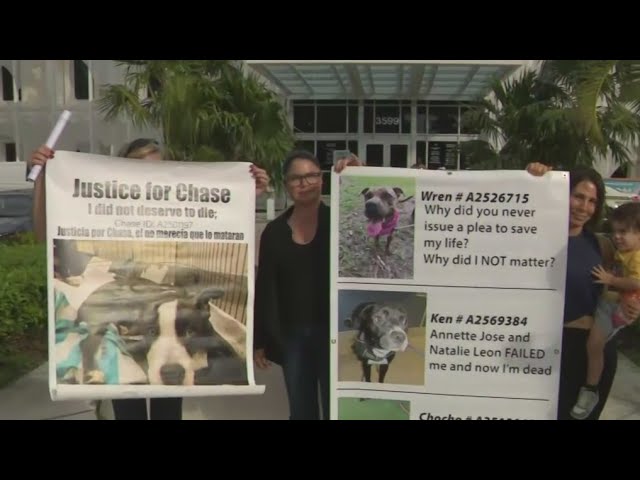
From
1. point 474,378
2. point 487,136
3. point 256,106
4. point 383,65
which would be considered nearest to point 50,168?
point 474,378

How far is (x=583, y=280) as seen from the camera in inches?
147

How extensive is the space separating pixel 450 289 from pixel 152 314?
1798 mm

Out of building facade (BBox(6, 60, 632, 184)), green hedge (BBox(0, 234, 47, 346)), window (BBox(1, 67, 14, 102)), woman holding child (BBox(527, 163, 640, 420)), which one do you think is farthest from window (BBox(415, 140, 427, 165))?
woman holding child (BBox(527, 163, 640, 420))

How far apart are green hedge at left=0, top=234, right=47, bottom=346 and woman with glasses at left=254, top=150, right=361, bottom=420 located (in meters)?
2.41

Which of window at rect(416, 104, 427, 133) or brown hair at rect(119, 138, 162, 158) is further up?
window at rect(416, 104, 427, 133)

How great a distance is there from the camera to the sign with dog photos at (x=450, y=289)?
147 inches

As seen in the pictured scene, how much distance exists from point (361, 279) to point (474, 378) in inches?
35.9

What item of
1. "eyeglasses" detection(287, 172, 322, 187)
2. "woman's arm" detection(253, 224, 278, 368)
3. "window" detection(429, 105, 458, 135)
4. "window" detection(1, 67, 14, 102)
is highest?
"window" detection(1, 67, 14, 102)

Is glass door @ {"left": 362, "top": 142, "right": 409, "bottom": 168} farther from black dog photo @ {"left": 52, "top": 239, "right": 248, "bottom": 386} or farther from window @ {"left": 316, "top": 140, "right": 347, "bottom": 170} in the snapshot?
black dog photo @ {"left": 52, "top": 239, "right": 248, "bottom": 386}

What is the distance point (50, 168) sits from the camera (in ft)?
12.2

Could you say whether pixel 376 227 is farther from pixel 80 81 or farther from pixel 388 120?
pixel 388 120

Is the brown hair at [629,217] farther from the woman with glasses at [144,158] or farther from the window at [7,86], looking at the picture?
the window at [7,86]

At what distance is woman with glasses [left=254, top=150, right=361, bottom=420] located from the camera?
3.82 m

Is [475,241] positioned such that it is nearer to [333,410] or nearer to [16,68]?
[333,410]
